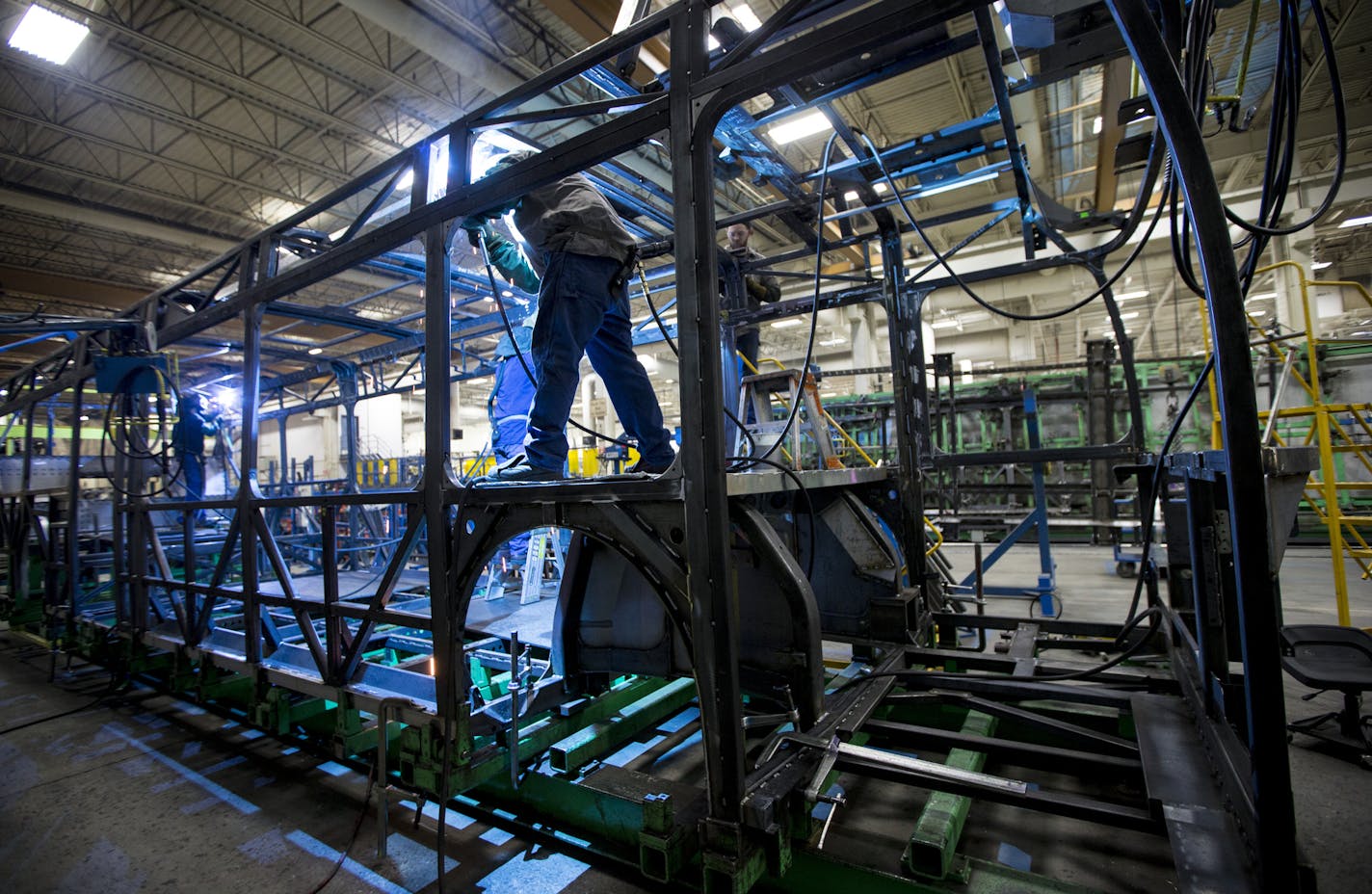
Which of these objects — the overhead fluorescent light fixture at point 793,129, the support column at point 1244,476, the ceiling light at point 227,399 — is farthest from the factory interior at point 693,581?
the ceiling light at point 227,399

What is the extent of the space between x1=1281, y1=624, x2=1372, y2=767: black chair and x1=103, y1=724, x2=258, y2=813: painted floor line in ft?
16.7

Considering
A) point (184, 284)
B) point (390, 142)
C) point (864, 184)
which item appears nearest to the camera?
point (864, 184)

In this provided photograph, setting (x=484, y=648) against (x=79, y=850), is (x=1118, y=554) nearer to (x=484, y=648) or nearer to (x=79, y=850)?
(x=484, y=648)

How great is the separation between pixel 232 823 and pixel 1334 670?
552cm

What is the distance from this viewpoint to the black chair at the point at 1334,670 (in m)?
2.54

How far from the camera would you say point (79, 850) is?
304 centimetres

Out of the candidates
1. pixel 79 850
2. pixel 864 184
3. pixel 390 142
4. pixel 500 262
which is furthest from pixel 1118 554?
pixel 390 142

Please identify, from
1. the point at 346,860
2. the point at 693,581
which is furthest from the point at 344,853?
the point at 693,581

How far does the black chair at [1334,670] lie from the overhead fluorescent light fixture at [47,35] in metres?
12.6

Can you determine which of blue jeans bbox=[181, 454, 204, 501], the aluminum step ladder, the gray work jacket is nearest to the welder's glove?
the gray work jacket

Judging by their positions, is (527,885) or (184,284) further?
(184,284)

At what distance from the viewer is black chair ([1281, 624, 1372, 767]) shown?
254cm

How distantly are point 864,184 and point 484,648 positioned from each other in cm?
430

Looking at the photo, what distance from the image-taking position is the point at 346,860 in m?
2.87
